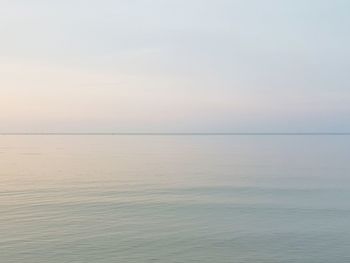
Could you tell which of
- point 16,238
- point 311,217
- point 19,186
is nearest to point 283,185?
point 311,217

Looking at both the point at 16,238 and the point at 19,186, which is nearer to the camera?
the point at 16,238

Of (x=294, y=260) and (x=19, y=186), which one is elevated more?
(x=294, y=260)

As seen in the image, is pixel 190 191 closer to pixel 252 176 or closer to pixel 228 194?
pixel 228 194

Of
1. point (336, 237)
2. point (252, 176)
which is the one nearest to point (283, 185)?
point (252, 176)

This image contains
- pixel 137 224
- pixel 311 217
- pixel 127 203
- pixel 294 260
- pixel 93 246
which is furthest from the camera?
pixel 127 203

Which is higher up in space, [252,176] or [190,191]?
[190,191]

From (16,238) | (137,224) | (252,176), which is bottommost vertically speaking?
(252,176)

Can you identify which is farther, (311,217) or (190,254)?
(311,217)

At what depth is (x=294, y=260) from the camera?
22.1m

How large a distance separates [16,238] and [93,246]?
4.70 meters

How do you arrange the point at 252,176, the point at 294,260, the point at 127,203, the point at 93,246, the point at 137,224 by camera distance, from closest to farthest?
the point at 294,260
the point at 93,246
the point at 137,224
the point at 127,203
the point at 252,176

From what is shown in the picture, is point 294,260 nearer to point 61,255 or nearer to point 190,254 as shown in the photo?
point 190,254

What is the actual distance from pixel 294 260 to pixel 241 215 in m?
10.7

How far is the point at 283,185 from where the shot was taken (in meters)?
50.6
